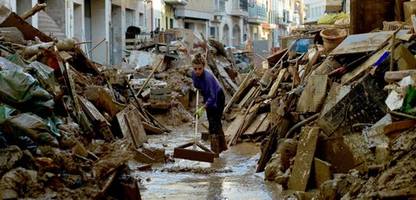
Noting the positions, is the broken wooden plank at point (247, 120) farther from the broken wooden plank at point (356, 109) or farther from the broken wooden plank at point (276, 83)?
the broken wooden plank at point (356, 109)

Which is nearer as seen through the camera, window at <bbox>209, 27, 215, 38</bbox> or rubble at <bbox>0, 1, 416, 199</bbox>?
rubble at <bbox>0, 1, 416, 199</bbox>

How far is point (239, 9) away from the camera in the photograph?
229ft

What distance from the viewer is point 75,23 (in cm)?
2669

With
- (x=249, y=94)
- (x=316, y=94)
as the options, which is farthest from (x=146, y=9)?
(x=316, y=94)

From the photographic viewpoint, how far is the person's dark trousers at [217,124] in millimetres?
11747

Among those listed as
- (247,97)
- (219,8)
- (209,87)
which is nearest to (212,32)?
(219,8)

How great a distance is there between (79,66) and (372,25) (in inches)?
234

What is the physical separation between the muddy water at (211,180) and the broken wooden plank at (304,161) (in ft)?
0.92

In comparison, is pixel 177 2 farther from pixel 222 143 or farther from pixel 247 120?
pixel 222 143

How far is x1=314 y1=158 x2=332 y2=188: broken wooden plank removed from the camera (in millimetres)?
8602

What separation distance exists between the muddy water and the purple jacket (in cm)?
102

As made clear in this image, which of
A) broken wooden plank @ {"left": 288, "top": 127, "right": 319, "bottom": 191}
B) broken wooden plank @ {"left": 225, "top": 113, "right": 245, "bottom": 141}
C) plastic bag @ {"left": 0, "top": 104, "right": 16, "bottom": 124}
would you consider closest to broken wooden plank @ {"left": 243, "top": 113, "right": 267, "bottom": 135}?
broken wooden plank @ {"left": 225, "top": 113, "right": 245, "bottom": 141}

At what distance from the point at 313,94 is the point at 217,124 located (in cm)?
199

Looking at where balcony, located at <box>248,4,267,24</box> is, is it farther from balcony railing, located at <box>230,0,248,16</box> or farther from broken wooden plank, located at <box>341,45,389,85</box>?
broken wooden plank, located at <box>341,45,389,85</box>
